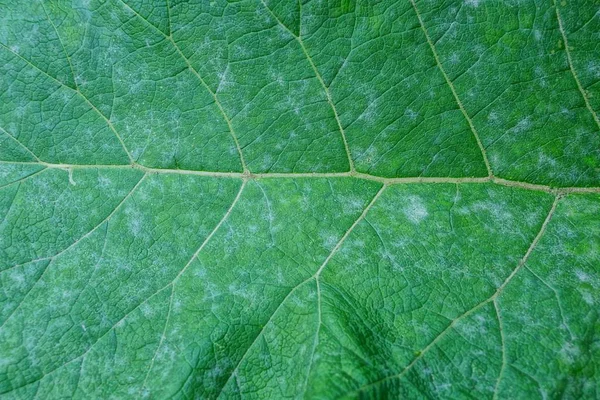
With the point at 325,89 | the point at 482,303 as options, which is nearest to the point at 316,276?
the point at 482,303

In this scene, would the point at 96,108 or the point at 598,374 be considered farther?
the point at 96,108

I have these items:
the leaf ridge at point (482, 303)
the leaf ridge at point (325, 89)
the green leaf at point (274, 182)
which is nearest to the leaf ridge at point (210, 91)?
the green leaf at point (274, 182)

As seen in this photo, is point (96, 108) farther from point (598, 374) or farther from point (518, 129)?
point (598, 374)

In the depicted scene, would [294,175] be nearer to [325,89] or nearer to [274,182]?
[274,182]

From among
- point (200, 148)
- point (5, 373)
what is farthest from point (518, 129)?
point (5, 373)

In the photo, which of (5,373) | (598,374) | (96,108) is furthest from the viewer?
(96,108)
